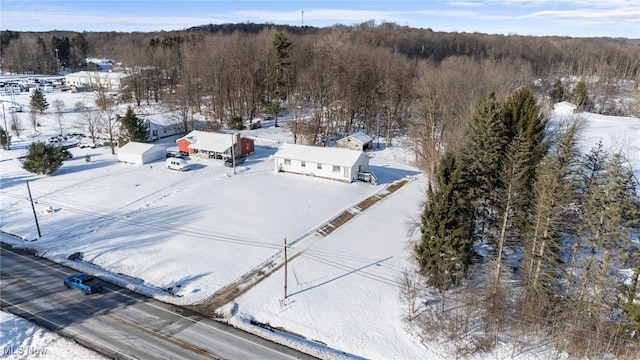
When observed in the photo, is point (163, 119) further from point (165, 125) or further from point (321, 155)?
point (321, 155)

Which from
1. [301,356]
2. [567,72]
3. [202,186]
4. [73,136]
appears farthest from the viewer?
[567,72]

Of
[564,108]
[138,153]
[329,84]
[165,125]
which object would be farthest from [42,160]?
[564,108]

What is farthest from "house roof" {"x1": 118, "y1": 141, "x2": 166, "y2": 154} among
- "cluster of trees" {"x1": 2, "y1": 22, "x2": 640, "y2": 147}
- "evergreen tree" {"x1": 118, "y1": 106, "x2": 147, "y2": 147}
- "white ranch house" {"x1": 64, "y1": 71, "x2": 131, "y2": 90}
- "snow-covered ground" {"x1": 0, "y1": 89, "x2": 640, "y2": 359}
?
"white ranch house" {"x1": 64, "y1": 71, "x2": 131, "y2": 90}

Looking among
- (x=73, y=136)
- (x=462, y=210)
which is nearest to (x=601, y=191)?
(x=462, y=210)

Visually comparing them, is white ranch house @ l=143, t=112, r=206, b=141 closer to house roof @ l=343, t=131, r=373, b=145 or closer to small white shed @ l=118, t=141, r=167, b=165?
small white shed @ l=118, t=141, r=167, b=165

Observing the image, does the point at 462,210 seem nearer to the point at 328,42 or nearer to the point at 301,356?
the point at 301,356

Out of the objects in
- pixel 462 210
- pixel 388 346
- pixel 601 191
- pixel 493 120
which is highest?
pixel 493 120
